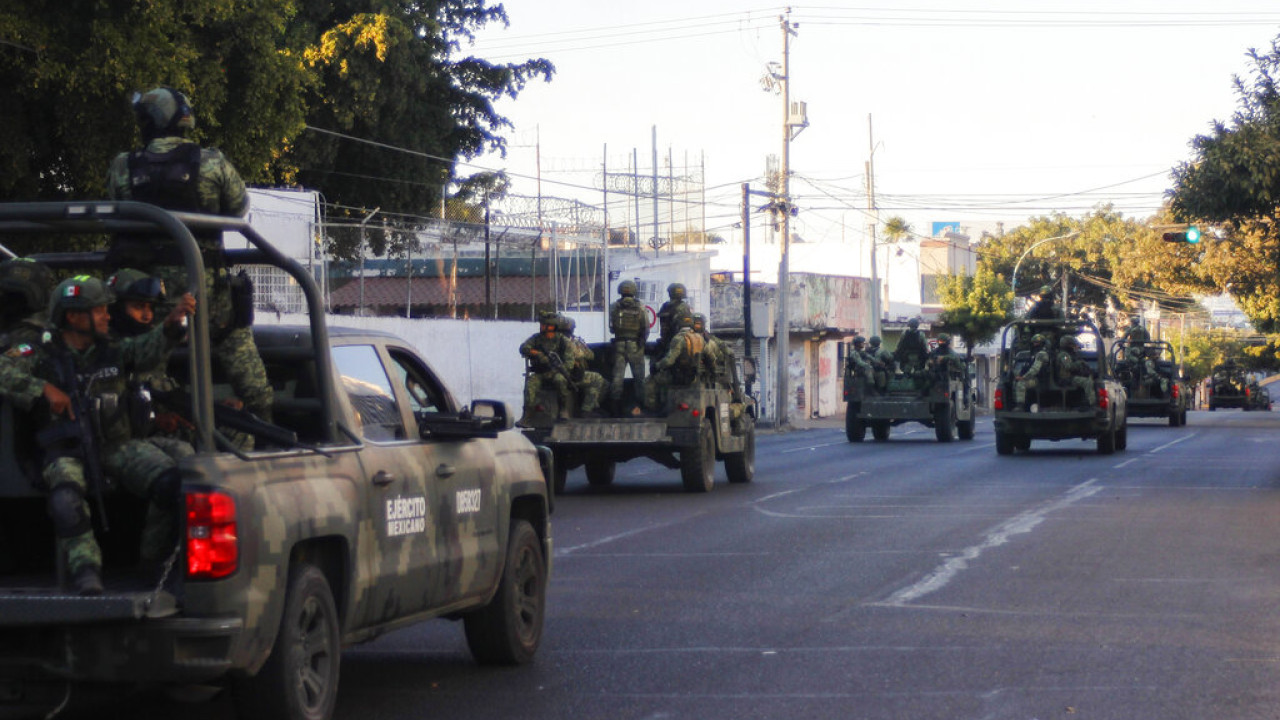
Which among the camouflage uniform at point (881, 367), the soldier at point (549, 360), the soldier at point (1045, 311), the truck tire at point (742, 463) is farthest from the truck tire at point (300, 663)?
the camouflage uniform at point (881, 367)

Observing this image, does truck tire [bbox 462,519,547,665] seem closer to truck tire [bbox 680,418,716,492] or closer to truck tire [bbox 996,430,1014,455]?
truck tire [bbox 680,418,716,492]

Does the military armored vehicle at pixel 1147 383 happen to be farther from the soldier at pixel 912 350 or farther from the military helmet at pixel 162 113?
the military helmet at pixel 162 113

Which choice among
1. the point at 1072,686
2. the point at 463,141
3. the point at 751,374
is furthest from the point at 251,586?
the point at 463,141

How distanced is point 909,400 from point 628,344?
1350 cm

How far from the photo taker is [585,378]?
19.1 meters

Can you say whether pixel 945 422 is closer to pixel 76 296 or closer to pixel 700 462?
pixel 700 462

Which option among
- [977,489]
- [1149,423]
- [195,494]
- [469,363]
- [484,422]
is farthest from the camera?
[1149,423]

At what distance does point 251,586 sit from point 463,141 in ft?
105

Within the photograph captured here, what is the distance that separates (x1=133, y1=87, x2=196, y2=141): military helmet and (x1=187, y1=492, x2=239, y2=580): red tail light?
2.04m

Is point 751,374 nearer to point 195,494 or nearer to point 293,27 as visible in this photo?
point 293,27

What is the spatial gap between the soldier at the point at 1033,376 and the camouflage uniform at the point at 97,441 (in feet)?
73.2

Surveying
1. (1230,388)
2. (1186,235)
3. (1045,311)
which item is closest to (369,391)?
(1045,311)

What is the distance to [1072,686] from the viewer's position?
777 cm

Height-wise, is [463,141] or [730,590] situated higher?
[463,141]
